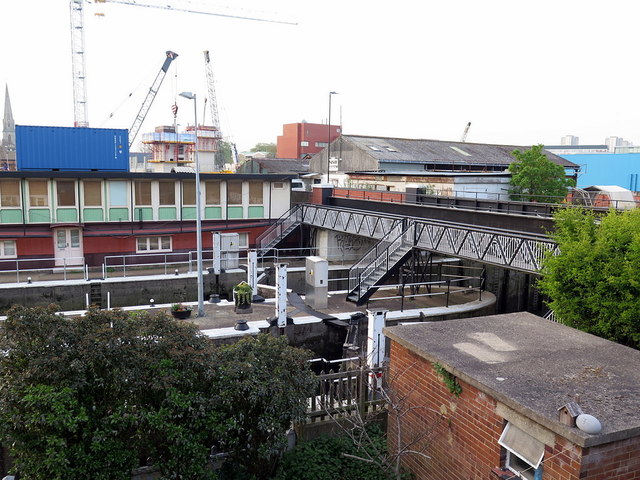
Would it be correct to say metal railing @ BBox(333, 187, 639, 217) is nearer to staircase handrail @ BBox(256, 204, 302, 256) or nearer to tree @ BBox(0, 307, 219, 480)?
staircase handrail @ BBox(256, 204, 302, 256)

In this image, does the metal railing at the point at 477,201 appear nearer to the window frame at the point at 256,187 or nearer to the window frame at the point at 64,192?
the window frame at the point at 256,187

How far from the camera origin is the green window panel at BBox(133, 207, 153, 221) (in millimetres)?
28531

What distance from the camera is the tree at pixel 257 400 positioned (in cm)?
700

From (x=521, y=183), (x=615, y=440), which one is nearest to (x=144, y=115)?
(x=521, y=183)

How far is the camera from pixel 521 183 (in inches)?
1305

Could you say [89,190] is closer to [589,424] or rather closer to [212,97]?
[589,424]

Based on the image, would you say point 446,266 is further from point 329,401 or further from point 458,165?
point 458,165

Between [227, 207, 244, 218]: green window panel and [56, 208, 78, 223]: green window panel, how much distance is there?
26.6ft

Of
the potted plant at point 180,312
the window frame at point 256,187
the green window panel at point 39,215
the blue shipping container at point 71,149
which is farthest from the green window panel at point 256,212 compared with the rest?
the potted plant at point 180,312

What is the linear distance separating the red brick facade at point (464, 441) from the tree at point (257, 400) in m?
1.52

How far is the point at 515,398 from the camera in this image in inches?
227

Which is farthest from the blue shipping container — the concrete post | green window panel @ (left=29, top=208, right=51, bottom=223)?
the concrete post

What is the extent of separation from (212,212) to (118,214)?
509cm

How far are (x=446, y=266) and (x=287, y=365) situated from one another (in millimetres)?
18660
